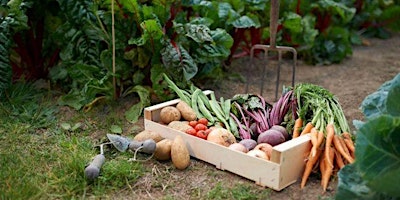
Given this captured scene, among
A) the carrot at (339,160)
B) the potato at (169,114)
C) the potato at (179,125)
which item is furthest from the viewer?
the potato at (169,114)

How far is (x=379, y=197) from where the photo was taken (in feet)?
8.04

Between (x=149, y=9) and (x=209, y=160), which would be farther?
(x=149, y=9)

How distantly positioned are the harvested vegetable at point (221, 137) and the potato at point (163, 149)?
0.80 feet

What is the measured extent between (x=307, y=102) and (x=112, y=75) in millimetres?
1479

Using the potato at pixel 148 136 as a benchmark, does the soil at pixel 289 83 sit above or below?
below

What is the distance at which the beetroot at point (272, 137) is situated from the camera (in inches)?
127

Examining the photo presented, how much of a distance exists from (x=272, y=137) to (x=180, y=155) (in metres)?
0.56

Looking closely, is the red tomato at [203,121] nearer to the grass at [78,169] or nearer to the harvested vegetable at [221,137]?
the harvested vegetable at [221,137]

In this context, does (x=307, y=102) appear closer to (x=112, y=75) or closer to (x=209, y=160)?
(x=209, y=160)

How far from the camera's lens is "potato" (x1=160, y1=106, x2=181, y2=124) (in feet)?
11.6

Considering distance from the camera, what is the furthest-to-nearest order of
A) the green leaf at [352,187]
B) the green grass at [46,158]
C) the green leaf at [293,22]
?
the green leaf at [293,22] → the green grass at [46,158] → the green leaf at [352,187]

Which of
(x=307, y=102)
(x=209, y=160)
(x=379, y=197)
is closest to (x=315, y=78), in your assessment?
(x=307, y=102)

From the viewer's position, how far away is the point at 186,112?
3570 mm

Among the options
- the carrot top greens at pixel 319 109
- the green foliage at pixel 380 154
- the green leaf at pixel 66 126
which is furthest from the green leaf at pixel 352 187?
the green leaf at pixel 66 126
